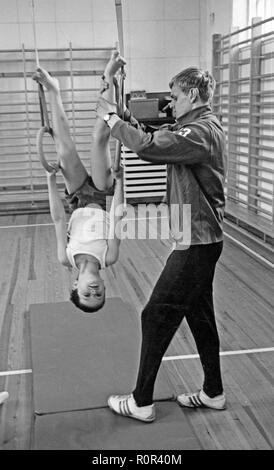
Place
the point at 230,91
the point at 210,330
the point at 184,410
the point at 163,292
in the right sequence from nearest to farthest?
Result: the point at 163,292
the point at 210,330
the point at 184,410
the point at 230,91

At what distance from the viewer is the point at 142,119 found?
6.79 m

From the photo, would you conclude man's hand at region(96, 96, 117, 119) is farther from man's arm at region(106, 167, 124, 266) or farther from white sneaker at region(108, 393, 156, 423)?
white sneaker at region(108, 393, 156, 423)

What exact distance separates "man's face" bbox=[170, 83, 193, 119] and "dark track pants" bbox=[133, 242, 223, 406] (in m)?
0.60

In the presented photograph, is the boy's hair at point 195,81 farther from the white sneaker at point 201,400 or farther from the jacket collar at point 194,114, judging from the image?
the white sneaker at point 201,400

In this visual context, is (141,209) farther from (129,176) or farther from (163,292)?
(163,292)

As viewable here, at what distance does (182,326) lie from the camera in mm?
3646

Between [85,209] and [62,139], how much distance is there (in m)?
0.33

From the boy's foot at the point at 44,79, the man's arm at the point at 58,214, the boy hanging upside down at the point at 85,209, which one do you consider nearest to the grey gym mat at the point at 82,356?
the boy hanging upside down at the point at 85,209

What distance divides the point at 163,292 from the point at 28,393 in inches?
44.6

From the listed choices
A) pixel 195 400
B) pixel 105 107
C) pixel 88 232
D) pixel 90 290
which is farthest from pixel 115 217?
pixel 195 400

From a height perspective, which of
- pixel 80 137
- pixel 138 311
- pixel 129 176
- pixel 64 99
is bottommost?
pixel 138 311

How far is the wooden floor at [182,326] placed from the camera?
98.0 inches

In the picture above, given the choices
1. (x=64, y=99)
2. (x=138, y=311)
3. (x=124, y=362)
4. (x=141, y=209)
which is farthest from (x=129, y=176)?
(x=124, y=362)

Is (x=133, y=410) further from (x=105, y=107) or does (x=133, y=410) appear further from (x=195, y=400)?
(x=105, y=107)
